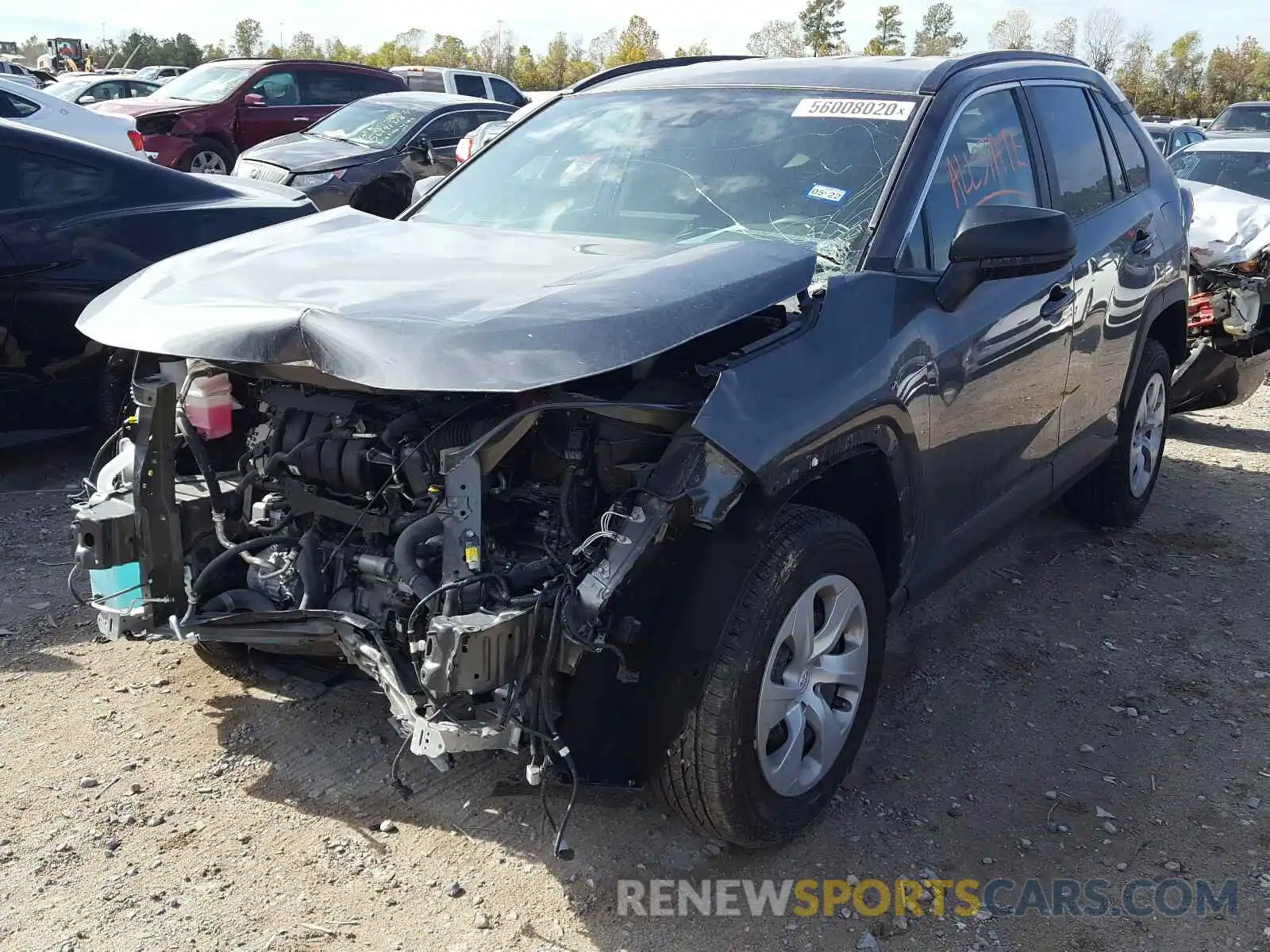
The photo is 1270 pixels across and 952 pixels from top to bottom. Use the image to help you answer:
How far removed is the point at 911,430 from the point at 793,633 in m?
0.70

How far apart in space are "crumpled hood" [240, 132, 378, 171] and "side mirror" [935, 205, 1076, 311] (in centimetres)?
897

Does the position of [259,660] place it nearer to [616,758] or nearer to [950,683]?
[616,758]

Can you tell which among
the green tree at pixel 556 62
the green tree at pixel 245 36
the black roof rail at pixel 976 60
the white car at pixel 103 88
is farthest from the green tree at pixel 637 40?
the black roof rail at pixel 976 60

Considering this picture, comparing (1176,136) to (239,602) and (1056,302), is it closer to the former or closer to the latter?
(1056,302)

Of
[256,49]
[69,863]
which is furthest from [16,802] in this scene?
[256,49]

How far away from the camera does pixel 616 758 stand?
2688 mm

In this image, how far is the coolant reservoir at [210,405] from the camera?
10.2 ft

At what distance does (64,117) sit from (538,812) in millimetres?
10709

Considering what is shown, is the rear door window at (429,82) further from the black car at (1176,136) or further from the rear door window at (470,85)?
the black car at (1176,136)

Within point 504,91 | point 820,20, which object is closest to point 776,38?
point 820,20

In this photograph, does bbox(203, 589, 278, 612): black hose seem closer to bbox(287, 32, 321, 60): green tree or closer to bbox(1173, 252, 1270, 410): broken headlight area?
bbox(1173, 252, 1270, 410): broken headlight area

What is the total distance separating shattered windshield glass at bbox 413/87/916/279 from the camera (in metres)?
3.43

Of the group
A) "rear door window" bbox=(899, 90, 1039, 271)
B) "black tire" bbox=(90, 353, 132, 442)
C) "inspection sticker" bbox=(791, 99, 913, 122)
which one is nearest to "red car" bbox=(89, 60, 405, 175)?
"black tire" bbox=(90, 353, 132, 442)

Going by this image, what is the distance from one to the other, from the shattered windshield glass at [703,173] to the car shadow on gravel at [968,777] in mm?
1510
